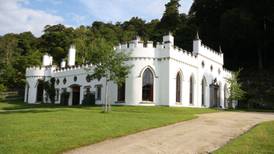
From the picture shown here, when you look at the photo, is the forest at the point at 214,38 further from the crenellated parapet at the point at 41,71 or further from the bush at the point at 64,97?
the bush at the point at 64,97

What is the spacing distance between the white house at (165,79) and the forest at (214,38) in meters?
4.21

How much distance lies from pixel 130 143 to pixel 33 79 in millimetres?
41359

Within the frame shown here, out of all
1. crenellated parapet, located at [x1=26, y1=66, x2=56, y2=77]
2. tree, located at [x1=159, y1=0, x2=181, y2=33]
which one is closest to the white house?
crenellated parapet, located at [x1=26, y1=66, x2=56, y2=77]

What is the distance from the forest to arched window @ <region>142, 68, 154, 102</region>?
5160mm

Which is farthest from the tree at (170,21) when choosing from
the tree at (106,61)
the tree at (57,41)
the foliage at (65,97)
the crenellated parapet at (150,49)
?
the tree at (106,61)

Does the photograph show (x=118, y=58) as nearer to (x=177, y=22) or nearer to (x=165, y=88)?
(x=165, y=88)

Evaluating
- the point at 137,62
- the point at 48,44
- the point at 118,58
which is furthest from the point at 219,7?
the point at 48,44

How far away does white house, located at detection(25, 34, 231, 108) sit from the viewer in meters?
31.1

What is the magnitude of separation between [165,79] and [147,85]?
1.97 m

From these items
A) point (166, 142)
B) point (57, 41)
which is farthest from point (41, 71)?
point (166, 142)

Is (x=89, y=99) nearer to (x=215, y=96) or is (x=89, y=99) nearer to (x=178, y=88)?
(x=178, y=88)

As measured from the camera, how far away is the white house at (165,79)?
31078 millimetres

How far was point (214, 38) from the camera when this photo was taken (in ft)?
188

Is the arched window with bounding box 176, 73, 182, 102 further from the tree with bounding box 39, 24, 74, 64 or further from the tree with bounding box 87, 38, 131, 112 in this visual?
the tree with bounding box 39, 24, 74, 64
